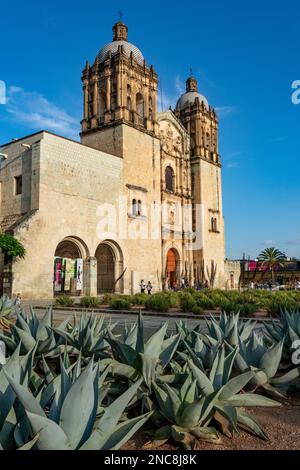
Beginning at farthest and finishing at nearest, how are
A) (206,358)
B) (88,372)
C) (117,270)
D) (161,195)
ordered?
(161,195)
(117,270)
(206,358)
(88,372)

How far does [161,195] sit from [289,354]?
81.9 feet

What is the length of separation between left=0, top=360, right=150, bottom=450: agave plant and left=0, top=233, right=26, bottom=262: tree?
52.8 feet

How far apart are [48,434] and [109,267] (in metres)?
22.7

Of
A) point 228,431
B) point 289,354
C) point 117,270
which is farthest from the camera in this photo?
point 117,270

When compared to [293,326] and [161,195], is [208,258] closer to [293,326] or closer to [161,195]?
[161,195]

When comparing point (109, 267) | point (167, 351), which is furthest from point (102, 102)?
point (167, 351)

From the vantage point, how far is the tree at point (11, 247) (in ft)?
56.2

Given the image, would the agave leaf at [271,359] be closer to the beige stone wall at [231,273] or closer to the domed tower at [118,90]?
the domed tower at [118,90]

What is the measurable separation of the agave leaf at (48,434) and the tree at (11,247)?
16462 millimetres

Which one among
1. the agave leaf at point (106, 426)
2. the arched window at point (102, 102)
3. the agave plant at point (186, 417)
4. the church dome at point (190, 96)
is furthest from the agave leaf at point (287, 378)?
the church dome at point (190, 96)

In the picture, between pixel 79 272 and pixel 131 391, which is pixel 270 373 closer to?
pixel 131 391

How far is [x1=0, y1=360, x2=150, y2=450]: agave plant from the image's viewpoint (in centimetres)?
185
